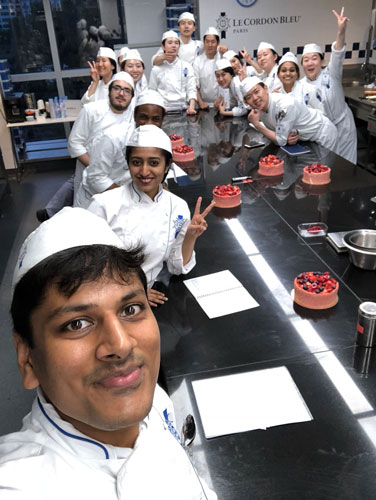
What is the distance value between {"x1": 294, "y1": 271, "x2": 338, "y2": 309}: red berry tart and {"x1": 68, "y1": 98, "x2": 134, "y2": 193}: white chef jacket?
2.12 m

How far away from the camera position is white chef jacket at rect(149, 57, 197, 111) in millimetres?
5789

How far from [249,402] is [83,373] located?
0.95 metres

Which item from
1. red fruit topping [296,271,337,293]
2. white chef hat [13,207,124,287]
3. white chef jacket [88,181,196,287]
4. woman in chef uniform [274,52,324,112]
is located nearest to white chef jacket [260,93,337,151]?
woman in chef uniform [274,52,324,112]

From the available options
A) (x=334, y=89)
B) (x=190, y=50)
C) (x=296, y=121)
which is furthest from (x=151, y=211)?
(x=190, y=50)

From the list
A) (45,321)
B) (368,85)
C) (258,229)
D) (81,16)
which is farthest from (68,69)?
(45,321)

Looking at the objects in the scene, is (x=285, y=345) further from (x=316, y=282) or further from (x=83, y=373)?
(x=83, y=373)

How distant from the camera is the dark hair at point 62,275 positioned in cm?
76

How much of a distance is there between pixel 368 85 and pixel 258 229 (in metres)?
4.62

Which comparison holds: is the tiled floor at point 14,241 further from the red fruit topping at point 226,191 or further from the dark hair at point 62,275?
the red fruit topping at point 226,191

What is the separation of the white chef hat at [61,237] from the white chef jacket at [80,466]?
0.23 metres

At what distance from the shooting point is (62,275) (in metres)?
0.76

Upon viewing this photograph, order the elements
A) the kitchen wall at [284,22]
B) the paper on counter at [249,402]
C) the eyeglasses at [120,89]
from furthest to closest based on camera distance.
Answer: the kitchen wall at [284,22] < the eyeglasses at [120,89] < the paper on counter at [249,402]

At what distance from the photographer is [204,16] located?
676 centimetres

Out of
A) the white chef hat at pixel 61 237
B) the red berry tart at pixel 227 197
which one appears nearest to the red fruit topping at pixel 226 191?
the red berry tart at pixel 227 197
